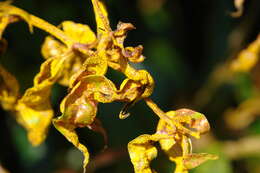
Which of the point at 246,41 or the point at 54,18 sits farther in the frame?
the point at 246,41

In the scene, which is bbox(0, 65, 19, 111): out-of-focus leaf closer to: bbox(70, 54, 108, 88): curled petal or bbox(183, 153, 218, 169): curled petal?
bbox(70, 54, 108, 88): curled petal

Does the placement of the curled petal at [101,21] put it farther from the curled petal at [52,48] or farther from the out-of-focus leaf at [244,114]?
the out-of-focus leaf at [244,114]

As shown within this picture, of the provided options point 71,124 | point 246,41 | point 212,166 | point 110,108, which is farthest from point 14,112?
point 246,41

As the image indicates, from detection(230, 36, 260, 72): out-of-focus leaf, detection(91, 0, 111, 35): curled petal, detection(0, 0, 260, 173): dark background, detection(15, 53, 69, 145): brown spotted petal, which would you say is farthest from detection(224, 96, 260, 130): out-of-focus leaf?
detection(91, 0, 111, 35): curled petal

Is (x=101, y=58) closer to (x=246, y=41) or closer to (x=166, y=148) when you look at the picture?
(x=166, y=148)

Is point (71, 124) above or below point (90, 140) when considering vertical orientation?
above

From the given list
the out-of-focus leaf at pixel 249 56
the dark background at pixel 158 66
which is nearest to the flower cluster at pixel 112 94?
the out-of-focus leaf at pixel 249 56

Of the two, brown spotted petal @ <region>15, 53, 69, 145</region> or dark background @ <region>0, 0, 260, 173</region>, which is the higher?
brown spotted petal @ <region>15, 53, 69, 145</region>

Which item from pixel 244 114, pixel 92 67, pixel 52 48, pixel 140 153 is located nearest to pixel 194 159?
pixel 140 153

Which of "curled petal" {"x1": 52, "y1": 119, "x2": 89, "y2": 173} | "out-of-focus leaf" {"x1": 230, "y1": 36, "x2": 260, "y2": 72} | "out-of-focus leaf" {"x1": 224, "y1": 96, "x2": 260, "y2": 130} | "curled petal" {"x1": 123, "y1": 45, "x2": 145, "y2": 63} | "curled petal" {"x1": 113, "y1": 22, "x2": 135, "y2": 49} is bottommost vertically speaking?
"out-of-focus leaf" {"x1": 224, "y1": 96, "x2": 260, "y2": 130}
